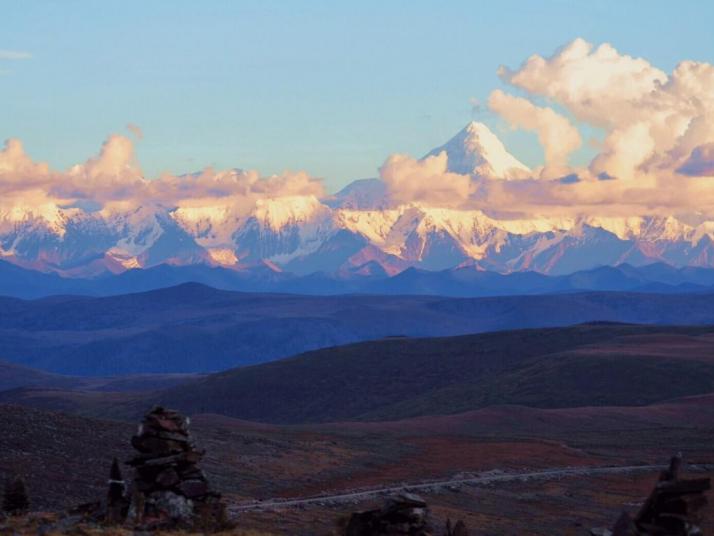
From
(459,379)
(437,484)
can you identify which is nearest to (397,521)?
(437,484)

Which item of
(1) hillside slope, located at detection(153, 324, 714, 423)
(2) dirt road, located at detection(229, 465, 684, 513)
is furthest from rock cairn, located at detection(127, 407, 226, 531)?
(1) hillside slope, located at detection(153, 324, 714, 423)

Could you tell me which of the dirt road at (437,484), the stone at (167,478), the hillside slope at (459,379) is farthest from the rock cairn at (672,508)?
the hillside slope at (459,379)

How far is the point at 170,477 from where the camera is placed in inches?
1400

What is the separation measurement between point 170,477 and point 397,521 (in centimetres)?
658

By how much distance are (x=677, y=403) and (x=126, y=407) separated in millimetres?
68366

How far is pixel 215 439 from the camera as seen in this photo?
262 feet

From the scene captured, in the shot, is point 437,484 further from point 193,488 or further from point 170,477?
point 170,477

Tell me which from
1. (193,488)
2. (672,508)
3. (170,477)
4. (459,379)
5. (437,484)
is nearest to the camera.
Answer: (672,508)

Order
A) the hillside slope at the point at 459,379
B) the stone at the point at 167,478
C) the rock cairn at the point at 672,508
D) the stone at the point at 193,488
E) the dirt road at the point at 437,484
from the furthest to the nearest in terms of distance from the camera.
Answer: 1. the hillside slope at the point at 459,379
2. the dirt road at the point at 437,484
3. the stone at the point at 193,488
4. the stone at the point at 167,478
5. the rock cairn at the point at 672,508

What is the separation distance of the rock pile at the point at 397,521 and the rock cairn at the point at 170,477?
4261 millimetres

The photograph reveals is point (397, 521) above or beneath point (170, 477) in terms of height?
beneath

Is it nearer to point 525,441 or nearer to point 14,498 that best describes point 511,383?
point 525,441

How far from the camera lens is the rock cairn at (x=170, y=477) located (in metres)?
35.2

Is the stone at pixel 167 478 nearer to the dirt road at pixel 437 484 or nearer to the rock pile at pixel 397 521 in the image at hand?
the rock pile at pixel 397 521
